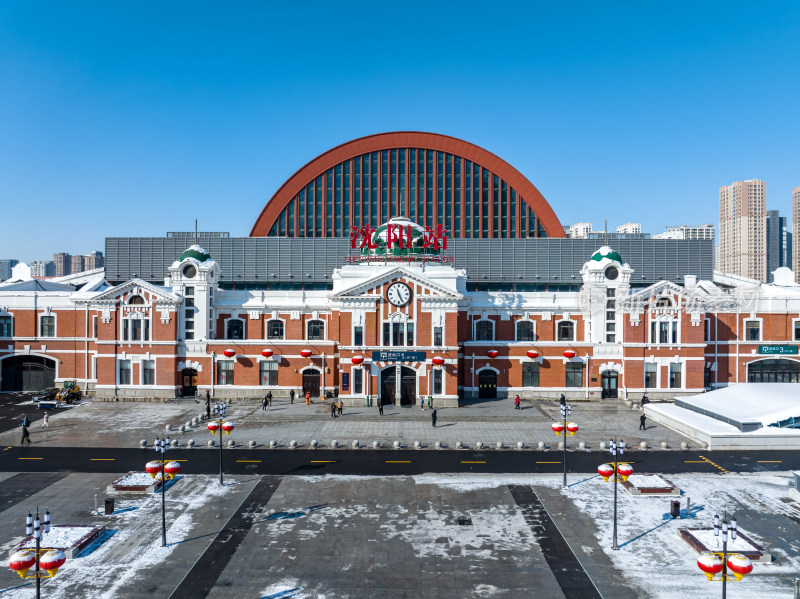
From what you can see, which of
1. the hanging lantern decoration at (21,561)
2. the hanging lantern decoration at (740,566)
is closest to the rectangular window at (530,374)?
the hanging lantern decoration at (740,566)

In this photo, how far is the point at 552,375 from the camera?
202ft

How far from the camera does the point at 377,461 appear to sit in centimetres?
3891

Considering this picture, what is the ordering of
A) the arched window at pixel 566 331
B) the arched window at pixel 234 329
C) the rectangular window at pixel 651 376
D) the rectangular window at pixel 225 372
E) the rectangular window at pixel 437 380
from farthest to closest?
the arched window at pixel 234 329, the arched window at pixel 566 331, the rectangular window at pixel 225 372, the rectangular window at pixel 651 376, the rectangular window at pixel 437 380

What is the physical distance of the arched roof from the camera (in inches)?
3679

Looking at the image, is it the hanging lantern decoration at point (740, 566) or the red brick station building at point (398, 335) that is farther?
the red brick station building at point (398, 335)

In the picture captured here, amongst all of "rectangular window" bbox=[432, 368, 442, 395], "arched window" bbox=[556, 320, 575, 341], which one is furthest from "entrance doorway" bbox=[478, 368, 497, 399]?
"arched window" bbox=[556, 320, 575, 341]

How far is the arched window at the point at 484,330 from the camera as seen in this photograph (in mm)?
64500

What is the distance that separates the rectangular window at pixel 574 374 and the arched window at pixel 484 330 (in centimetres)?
903

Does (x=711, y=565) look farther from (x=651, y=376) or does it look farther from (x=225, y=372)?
(x=225, y=372)

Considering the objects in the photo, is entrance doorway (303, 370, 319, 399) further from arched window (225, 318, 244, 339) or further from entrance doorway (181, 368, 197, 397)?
entrance doorway (181, 368, 197, 397)

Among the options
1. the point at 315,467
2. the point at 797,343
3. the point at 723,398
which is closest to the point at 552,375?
the point at 723,398

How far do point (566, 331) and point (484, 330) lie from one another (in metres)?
9.14

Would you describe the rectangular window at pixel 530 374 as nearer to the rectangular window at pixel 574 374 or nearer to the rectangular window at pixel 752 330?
the rectangular window at pixel 574 374

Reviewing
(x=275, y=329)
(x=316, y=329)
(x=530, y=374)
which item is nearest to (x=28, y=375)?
(x=275, y=329)
